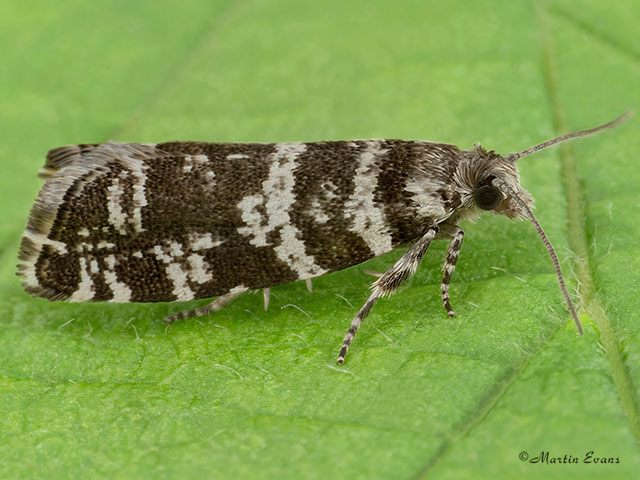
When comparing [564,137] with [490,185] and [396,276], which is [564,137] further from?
[396,276]

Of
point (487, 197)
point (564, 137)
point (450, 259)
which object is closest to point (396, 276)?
point (450, 259)

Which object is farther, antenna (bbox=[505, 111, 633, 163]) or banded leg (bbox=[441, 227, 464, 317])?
antenna (bbox=[505, 111, 633, 163])

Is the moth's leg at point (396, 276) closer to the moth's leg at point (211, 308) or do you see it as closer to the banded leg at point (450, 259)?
the banded leg at point (450, 259)

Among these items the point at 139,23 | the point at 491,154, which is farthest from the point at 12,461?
the point at 139,23

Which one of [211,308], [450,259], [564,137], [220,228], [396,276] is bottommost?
[211,308]

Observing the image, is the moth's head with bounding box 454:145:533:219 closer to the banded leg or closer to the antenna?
the antenna

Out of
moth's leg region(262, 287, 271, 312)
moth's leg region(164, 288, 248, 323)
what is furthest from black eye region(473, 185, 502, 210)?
moth's leg region(164, 288, 248, 323)

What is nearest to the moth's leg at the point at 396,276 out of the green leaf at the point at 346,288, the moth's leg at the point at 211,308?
the green leaf at the point at 346,288
